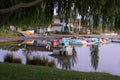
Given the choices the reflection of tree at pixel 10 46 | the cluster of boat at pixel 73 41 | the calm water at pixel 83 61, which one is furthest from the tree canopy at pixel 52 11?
the cluster of boat at pixel 73 41

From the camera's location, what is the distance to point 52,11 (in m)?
6.91

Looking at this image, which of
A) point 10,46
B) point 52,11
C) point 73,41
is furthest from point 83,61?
point 52,11

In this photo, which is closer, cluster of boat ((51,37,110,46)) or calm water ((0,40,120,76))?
calm water ((0,40,120,76))

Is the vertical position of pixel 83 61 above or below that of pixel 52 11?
below

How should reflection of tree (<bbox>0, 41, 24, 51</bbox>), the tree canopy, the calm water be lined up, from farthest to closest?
1. reflection of tree (<bbox>0, 41, 24, 51</bbox>)
2. the calm water
3. the tree canopy

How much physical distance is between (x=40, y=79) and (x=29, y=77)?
481mm

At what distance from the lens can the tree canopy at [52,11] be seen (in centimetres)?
633

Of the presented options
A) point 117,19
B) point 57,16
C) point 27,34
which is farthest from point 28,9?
point 27,34

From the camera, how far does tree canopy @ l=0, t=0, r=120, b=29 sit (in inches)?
249

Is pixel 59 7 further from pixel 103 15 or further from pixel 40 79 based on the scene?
pixel 40 79

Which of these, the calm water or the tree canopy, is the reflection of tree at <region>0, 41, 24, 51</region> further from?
the tree canopy

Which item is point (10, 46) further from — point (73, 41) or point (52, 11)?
point (52, 11)

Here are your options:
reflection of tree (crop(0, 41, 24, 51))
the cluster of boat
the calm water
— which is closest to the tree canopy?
the calm water

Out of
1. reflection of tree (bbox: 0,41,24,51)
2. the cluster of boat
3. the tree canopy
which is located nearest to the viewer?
the tree canopy
